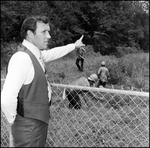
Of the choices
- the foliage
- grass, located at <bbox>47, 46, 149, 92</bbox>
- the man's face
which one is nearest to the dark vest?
the man's face

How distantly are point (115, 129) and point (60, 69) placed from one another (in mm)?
6637

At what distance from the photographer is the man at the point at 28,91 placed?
4.30ft

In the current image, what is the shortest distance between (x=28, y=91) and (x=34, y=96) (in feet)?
0.18

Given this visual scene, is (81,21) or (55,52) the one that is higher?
(81,21)

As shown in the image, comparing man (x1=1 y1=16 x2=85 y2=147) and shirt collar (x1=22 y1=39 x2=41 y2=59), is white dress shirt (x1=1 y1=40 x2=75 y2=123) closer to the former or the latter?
man (x1=1 y1=16 x2=85 y2=147)

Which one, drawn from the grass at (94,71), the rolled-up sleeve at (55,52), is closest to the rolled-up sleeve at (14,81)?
the rolled-up sleeve at (55,52)

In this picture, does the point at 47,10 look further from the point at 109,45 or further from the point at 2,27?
the point at 109,45

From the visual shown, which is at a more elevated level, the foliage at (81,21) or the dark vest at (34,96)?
the foliage at (81,21)

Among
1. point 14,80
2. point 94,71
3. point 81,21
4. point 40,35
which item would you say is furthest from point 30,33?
point 81,21

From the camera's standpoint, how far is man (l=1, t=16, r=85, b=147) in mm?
1310

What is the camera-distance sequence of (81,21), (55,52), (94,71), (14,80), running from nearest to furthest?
(14,80) → (55,52) → (94,71) → (81,21)

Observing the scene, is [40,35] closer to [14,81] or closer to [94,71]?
[14,81]

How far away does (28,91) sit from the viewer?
1388 mm

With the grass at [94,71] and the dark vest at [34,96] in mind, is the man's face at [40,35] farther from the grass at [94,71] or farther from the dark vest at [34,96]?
the grass at [94,71]
